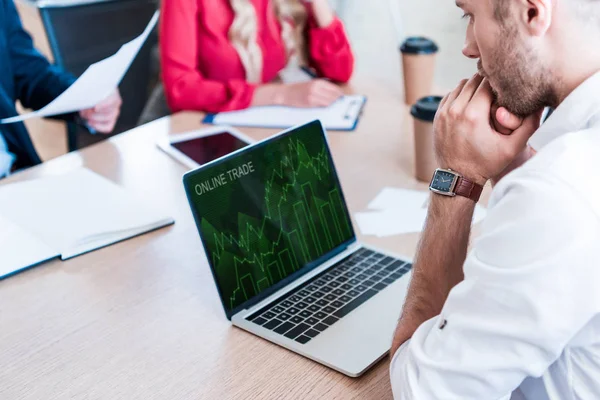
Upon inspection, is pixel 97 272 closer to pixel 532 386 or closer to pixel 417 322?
pixel 417 322

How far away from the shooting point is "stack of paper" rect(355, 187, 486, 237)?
4.16ft

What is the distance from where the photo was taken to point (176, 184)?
1438 mm

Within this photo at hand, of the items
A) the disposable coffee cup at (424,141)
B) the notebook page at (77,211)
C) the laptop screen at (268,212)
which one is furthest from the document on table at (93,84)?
the disposable coffee cup at (424,141)

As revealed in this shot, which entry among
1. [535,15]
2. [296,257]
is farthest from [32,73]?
[535,15]

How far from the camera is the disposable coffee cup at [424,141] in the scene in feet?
4.71

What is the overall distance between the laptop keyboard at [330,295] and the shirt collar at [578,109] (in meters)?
0.40

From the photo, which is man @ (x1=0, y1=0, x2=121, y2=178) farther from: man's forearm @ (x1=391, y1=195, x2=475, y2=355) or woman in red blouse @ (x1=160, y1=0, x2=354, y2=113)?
man's forearm @ (x1=391, y1=195, x2=475, y2=355)

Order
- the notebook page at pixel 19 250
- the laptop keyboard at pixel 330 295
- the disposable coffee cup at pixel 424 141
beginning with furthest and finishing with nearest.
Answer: the disposable coffee cup at pixel 424 141 < the notebook page at pixel 19 250 < the laptop keyboard at pixel 330 295

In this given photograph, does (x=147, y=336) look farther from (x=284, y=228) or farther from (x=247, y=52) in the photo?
(x=247, y=52)

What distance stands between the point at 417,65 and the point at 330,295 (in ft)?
3.12

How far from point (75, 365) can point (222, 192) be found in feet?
1.02

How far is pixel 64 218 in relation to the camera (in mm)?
1268

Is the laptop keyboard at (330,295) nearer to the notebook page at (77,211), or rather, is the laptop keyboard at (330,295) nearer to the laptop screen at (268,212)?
the laptop screen at (268,212)

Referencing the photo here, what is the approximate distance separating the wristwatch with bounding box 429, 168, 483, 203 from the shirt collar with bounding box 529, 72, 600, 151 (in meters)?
0.18
